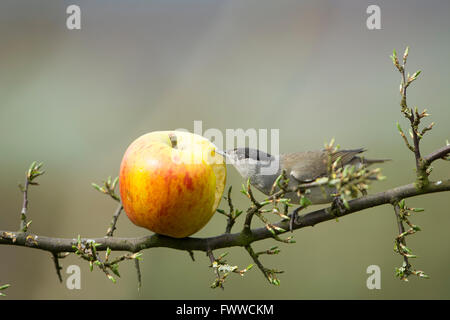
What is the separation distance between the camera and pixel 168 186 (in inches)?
53.3

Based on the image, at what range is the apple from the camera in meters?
1.36

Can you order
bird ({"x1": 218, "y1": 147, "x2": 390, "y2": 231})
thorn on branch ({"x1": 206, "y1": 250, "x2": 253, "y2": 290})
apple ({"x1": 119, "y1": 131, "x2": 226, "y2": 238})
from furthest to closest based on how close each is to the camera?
bird ({"x1": 218, "y1": 147, "x2": 390, "y2": 231}) → apple ({"x1": 119, "y1": 131, "x2": 226, "y2": 238}) → thorn on branch ({"x1": 206, "y1": 250, "x2": 253, "y2": 290})

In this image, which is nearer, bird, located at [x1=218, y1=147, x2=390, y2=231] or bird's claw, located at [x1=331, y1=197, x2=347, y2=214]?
bird's claw, located at [x1=331, y1=197, x2=347, y2=214]

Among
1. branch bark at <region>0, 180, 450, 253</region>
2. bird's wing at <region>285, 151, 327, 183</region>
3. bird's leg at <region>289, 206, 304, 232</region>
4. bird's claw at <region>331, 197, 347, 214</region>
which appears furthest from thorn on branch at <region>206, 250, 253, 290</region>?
bird's wing at <region>285, 151, 327, 183</region>

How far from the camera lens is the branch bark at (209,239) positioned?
1262 mm

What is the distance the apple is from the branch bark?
0.05m

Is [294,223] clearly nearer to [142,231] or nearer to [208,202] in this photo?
[208,202]

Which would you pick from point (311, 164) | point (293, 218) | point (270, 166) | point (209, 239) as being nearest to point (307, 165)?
point (311, 164)

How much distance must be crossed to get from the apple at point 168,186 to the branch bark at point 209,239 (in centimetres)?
5

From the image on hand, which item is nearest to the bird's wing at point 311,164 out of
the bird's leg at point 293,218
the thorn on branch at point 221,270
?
the bird's leg at point 293,218

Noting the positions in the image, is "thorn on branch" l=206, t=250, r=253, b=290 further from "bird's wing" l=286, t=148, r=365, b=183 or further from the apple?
"bird's wing" l=286, t=148, r=365, b=183

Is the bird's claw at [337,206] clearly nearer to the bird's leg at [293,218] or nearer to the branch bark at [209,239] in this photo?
the branch bark at [209,239]

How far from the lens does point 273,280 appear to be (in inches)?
50.9

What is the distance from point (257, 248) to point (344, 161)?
1.10 meters
